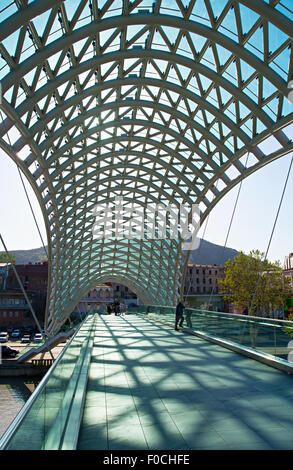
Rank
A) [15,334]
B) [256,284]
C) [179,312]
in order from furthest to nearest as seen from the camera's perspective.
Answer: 1. [15,334]
2. [256,284]
3. [179,312]

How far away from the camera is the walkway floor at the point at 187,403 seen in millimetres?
5855

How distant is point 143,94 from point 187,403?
Answer: 2696 cm

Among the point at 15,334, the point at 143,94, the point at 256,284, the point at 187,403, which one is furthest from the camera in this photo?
the point at 15,334

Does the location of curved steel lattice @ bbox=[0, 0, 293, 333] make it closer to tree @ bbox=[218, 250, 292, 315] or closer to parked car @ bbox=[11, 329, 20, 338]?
tree @ bbox=[218, 250, 292, 315]

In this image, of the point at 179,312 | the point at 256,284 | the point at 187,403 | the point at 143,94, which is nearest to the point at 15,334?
the point at 256,284

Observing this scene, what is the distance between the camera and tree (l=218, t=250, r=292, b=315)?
45375 mm

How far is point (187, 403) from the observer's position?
7.78 metres

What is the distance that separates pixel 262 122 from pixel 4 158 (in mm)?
16014

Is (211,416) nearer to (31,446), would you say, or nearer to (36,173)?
(31,446)

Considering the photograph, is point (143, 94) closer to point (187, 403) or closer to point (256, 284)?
point (256, 284)

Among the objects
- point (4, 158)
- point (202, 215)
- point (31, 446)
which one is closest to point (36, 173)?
point (4, 158)

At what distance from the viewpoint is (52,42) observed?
17797 mm

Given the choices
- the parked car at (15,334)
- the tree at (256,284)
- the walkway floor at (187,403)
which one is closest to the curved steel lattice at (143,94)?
the tree at (256,284)

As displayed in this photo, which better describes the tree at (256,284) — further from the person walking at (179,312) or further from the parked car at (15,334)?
the parked car at (15,334)
